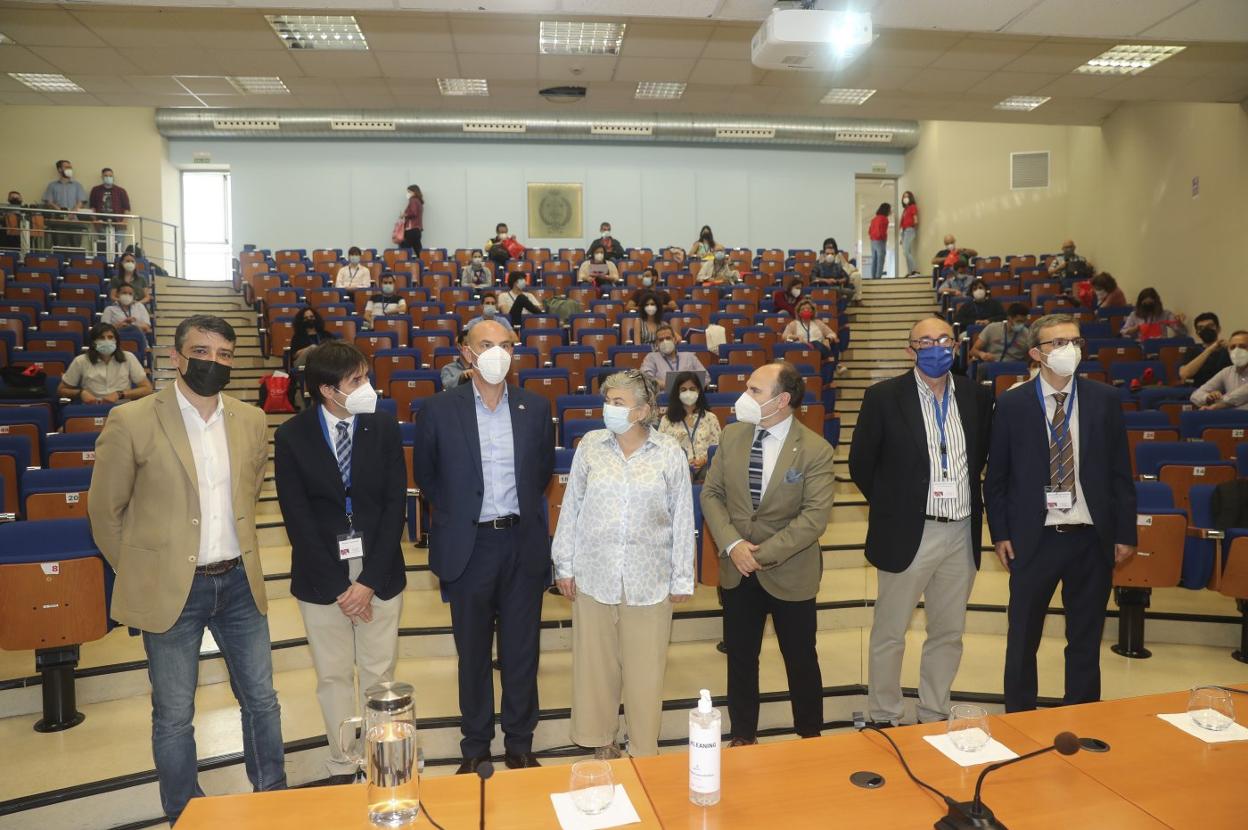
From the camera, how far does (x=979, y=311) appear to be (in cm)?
963

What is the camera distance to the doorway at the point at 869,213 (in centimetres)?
1703

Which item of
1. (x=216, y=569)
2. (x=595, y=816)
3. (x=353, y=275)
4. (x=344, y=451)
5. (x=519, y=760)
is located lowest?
(x=519, y=760)

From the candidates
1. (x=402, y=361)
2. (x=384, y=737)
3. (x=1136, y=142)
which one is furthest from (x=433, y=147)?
(x=384, y=737)

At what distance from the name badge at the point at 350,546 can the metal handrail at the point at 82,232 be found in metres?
10.6

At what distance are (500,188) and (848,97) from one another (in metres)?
8.24

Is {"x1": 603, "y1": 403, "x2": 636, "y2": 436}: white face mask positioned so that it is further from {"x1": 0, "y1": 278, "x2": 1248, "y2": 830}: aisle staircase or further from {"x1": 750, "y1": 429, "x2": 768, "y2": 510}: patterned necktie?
{"x1": 0, "y1": 278, "x2": 1248, "y2": 830}: aisle staircase

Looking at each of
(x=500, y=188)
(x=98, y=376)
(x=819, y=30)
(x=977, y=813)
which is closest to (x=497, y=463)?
(x=977, y=813)

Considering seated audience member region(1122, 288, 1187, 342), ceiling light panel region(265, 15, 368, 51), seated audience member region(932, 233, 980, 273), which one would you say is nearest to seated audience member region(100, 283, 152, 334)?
ceiling light panel region(265, 15, 368, 51)

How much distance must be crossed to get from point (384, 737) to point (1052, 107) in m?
11.2

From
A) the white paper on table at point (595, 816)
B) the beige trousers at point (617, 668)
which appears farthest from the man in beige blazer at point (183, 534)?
the white paper on table at point (595, 816)

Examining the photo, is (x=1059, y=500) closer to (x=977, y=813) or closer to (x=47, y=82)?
(x=977, y=813)

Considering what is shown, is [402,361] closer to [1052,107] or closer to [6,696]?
[6,696]

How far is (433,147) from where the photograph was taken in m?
15.7

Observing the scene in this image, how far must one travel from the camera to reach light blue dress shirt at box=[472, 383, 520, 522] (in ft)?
9.82
